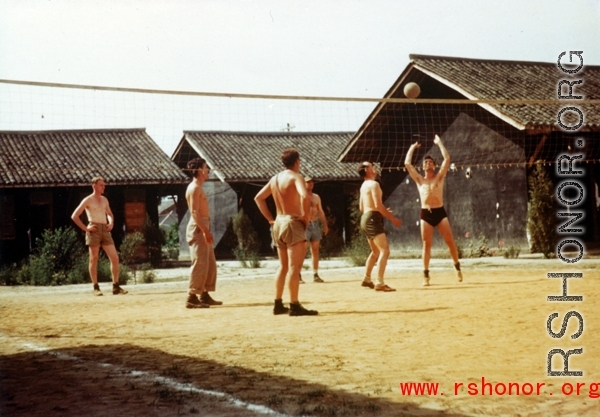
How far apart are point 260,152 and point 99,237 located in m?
21.2

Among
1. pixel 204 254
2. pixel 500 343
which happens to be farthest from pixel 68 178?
pixel 500 343

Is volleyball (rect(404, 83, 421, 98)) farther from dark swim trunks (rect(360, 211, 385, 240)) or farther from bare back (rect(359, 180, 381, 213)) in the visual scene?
dark swim trunks (rect(360, 211, 385, 240))

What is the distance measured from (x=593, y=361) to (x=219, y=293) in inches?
312

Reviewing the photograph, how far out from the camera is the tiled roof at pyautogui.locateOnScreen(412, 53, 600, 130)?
1892 centimetres

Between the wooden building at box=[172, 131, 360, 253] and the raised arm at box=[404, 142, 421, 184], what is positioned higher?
the wooden building at box=[172, 131, 360, 253]

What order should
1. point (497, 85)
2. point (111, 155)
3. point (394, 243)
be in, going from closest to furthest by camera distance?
point (497, 85), point (394, 243), point (111, 155)

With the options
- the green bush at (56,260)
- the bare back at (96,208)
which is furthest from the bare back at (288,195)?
the green bush at (56,260)

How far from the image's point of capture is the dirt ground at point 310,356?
4.32 m

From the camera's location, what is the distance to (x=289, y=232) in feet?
27.3

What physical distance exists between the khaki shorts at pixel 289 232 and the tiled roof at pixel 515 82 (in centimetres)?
1125

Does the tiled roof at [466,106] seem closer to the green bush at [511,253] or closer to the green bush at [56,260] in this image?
the green bush at [511,253]

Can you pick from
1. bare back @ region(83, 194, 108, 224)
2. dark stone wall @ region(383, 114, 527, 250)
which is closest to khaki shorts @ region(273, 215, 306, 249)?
bare back @ region(83, 194, 108, 224)

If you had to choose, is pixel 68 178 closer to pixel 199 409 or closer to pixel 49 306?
pixel 49 306

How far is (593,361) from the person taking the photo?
5246mm
